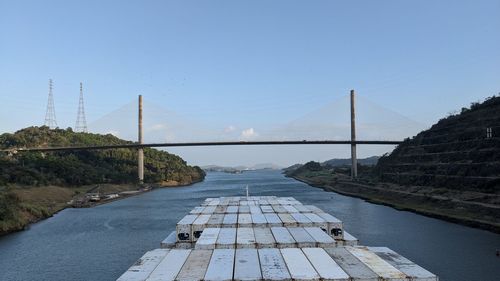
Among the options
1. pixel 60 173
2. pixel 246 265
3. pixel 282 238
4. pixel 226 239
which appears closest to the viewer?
pixel 246 265

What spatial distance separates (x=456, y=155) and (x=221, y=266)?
48.4m

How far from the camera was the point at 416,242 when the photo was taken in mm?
25359

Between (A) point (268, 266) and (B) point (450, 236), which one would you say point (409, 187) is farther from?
(A) point (268, 266)

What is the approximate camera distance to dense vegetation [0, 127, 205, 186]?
6075 cm

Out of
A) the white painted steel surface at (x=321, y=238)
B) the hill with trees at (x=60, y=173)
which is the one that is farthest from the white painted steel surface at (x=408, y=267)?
the hill with trees at (x=60, y=173)

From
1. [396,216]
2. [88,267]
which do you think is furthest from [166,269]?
[396,216]

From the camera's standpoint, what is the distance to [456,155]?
5116 cm

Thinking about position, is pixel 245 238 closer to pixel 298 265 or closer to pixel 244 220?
pixel 298 265

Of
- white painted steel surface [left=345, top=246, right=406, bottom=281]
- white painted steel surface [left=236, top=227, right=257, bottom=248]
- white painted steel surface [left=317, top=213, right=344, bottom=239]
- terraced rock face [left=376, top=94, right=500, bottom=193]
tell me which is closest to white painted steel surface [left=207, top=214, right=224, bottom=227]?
white painted steel surface [left=236, top=227, right=257, bottom=248]

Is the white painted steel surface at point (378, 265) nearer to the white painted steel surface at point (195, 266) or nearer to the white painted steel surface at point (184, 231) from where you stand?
the white painted steel surface at point (195, 266)

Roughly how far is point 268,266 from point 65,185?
212 ft

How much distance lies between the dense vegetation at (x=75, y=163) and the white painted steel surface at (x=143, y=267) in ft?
149

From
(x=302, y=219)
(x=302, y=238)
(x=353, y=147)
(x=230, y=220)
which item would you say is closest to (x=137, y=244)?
(x=230, y=220)

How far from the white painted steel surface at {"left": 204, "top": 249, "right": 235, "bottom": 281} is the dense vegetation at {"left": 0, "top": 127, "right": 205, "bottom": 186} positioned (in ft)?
152
